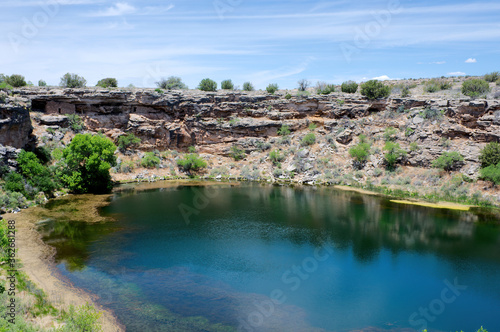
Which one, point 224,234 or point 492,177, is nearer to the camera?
point 224,234

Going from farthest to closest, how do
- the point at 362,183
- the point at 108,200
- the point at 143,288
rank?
the point at 362,183 → the point at 108,200 → the point at 143,288

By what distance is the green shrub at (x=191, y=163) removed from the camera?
5266cm

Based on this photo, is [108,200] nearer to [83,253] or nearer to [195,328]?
[83,253]

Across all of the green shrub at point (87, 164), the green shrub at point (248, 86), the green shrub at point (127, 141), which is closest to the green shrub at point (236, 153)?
the green shrub at point (127, 141)

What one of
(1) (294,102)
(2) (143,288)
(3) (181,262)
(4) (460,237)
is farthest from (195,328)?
(1) (294,102)

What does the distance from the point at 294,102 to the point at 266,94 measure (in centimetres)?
A: 564

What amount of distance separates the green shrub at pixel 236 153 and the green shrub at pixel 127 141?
48.2 ft

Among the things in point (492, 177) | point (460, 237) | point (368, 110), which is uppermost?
point (368, 110)

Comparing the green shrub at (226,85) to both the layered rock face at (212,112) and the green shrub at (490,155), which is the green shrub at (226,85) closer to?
the layered rock face at (212,112)

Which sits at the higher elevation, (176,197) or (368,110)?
(368,110)

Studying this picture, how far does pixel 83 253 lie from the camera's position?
917 inches

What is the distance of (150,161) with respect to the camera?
5259 centimetres

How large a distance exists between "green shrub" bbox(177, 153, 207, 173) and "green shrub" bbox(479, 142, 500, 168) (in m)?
36.3

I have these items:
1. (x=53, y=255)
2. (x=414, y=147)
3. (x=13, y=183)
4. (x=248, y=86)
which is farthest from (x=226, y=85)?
(x=53, y=255)
